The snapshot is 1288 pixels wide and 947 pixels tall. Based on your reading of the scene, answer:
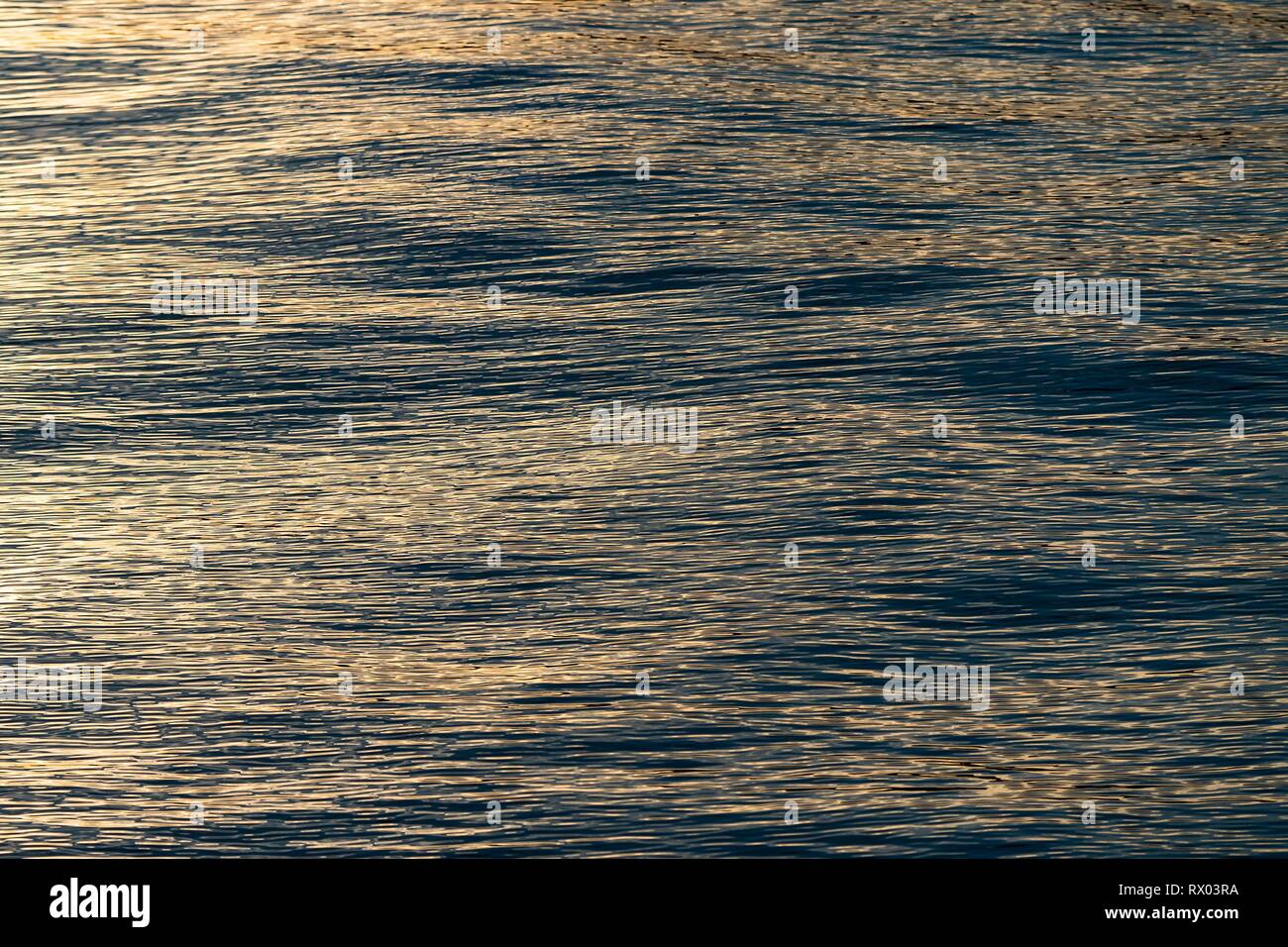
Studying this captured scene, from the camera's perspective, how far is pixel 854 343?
1.61m

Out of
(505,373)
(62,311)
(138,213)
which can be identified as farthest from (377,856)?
(138,213)

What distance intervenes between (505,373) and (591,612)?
0.36m

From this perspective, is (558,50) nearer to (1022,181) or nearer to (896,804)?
(1022,181)

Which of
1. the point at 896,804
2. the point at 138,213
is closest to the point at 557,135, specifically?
the point at 138,213

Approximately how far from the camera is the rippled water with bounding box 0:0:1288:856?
3.84 feet

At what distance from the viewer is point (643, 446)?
59.4 inches

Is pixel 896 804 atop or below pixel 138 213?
below

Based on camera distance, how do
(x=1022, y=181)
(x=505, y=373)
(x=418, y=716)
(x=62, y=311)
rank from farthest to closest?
(x=1022, y=181) → (x=62, y=311) → (x=505, y=373) → (x=418, y=716)

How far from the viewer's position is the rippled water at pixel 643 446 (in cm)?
117

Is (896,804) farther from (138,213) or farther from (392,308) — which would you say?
(138,213)

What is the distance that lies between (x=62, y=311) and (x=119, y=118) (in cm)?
41
